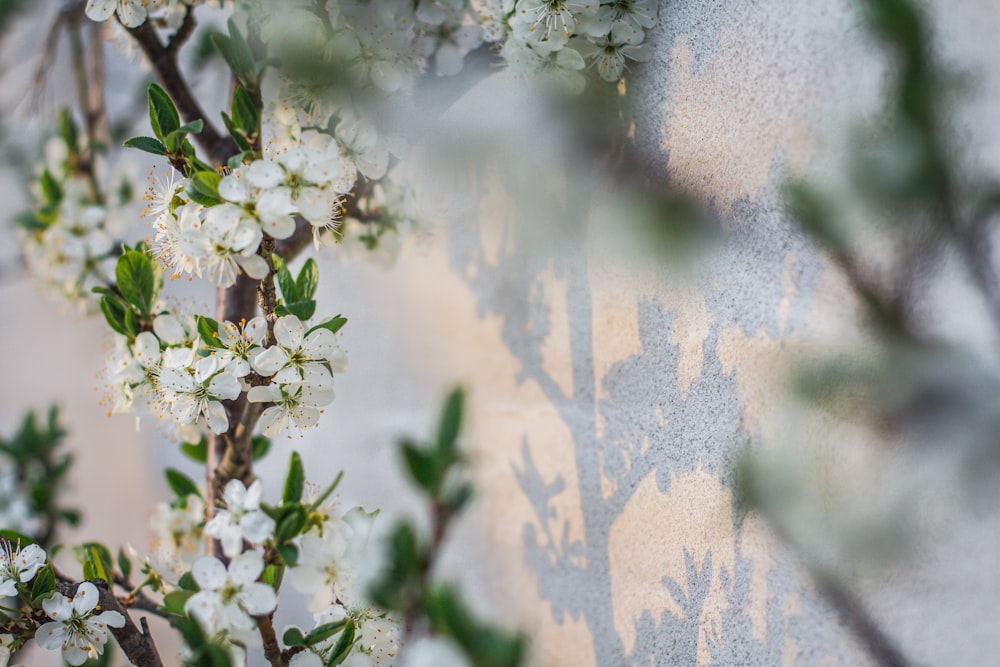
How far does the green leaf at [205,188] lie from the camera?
765mm

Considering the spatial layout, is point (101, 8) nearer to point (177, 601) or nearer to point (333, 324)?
point (333, 324)

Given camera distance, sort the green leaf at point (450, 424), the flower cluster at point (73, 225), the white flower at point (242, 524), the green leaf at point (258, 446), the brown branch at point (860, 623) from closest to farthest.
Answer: the brown branch at point (860, 623) → the white flower at point (242, 524) → the green leaf at point (450, 424) → the green leaf at point (258, 446) → the flower cluster at point (73, 225)

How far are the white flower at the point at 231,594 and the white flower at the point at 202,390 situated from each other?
0.49ft

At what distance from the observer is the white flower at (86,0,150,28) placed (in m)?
0.90

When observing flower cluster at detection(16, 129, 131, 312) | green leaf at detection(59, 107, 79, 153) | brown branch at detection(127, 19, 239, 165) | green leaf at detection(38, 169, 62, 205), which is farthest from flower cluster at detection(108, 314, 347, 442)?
green leaf at detection(59, 107, 79, 153)

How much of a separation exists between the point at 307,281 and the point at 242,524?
10.7 inches

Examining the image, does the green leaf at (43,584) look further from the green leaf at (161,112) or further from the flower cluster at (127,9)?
the flower cluster at (127,9)

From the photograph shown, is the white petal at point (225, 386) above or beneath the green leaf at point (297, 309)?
beneath

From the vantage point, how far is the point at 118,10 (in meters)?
0.92

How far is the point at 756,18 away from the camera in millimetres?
807

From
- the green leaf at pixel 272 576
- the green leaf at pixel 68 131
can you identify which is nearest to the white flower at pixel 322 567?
the green leaf at pixel 272 576

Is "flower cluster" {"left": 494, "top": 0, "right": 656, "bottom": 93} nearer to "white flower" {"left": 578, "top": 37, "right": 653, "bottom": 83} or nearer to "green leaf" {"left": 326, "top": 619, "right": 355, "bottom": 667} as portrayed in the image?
"white flower" {"left": 578, "top": 37, "right": 653, "bottom": 83}

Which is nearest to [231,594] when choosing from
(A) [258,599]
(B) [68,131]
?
(A) [258,599]

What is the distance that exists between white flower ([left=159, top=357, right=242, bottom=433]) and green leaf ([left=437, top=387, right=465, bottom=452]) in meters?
0.24
